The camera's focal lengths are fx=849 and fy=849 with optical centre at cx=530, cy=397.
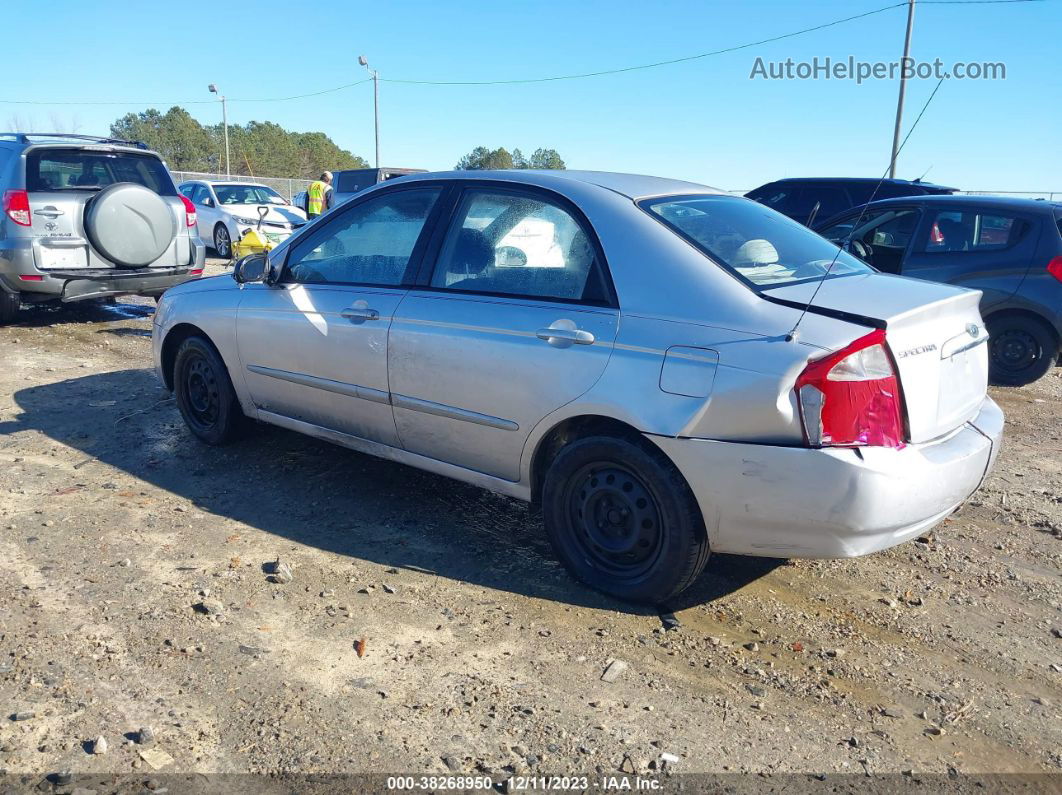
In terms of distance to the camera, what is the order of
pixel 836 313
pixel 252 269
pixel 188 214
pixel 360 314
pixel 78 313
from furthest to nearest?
pixel 78 313 → pixel 188 214 → pixel 252 269 → pixel 360 314 → pixel 836 313

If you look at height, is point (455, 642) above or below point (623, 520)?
below

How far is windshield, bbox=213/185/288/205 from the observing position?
17.6m

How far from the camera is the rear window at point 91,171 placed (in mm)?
8266

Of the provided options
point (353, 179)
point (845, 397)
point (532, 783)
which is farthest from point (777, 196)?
point (532, 783)

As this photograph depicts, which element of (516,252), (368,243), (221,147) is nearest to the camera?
(516,252)

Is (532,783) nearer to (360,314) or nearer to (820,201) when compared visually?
(360,314)

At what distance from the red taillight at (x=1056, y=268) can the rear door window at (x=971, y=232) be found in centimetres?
36

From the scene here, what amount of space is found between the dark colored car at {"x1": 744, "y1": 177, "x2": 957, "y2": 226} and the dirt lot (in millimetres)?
8025

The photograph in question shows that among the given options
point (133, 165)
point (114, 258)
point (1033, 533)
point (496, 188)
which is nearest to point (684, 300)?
point (496, 188)

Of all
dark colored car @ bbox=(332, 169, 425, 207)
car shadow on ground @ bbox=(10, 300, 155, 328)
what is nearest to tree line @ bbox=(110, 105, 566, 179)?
dark colored car @ bbox=(332, 169, 425, 207)

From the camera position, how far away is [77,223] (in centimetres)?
838

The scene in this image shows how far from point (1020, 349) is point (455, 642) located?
6.56 m

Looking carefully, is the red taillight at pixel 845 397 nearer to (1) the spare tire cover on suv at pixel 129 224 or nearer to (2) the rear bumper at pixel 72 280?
(1) the spare tire cover on suv at pixel 129 224

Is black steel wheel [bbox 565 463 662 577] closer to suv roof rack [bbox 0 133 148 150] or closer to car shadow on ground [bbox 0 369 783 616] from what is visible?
car shadow on ground [bbox 0 369 783 616]
